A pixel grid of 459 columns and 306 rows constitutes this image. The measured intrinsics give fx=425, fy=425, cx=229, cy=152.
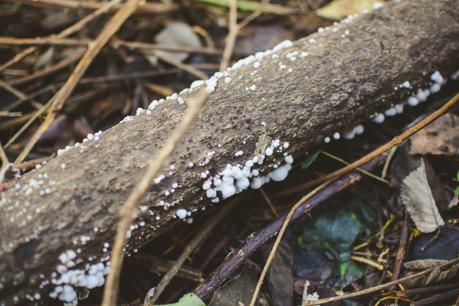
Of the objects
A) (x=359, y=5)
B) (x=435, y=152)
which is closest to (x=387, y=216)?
(x=435, y=152)

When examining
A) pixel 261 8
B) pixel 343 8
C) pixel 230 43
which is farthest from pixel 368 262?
pixel 261 8

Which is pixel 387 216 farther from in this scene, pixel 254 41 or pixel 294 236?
pixel 254 41

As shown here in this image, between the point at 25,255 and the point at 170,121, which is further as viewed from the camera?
the point at 170,121

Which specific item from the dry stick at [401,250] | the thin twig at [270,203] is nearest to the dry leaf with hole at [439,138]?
the dry stick at [401,250]

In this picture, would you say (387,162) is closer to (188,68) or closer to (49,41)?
(188,68)

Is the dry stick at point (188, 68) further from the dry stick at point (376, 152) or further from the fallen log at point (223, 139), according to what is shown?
the dry stick at point (376, 152)

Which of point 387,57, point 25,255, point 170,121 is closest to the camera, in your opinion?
point 25,255

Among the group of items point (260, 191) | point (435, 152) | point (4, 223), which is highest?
point (4, 223)

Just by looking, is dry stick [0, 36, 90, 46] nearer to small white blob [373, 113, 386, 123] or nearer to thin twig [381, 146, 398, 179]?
small white blob [373, 113, 386, 123]
